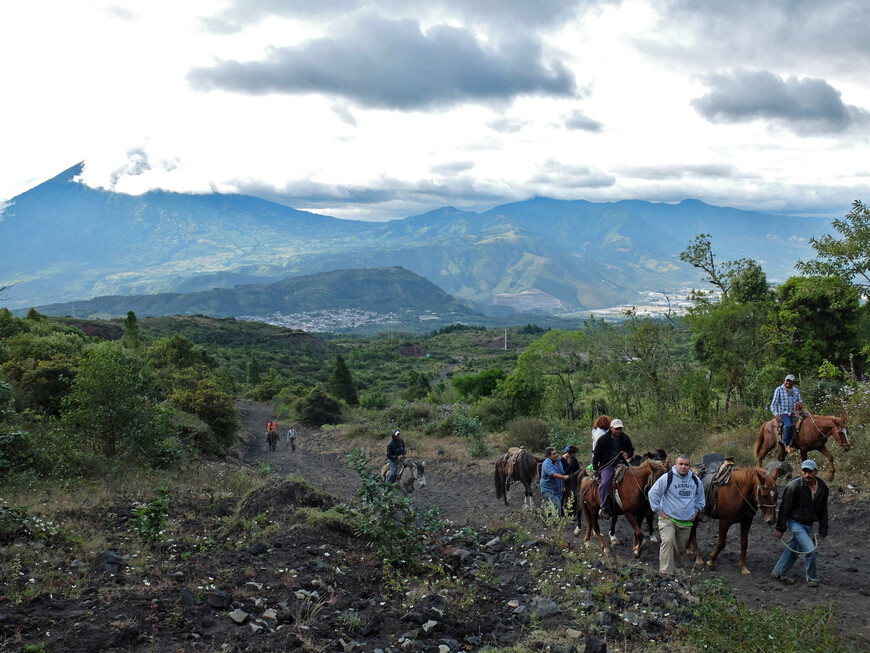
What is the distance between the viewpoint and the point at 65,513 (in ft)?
26.6

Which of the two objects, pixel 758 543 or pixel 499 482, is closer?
pixel 758 543

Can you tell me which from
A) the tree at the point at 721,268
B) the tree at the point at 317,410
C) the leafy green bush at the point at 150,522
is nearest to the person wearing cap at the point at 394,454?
the leafy green bush at the point at 150,522

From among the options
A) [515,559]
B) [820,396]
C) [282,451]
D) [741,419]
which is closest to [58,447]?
[515,559]

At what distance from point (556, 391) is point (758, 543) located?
18.1 meters

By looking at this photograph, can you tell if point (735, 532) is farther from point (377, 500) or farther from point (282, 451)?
point (282, 451)

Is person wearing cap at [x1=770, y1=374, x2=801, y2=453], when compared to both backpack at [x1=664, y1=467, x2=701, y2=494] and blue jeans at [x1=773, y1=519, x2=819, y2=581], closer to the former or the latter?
blue jeans at [x1=773, y1=519, x2=819, y2=581]

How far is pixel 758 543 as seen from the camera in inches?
354

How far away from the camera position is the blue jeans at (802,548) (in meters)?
6.99

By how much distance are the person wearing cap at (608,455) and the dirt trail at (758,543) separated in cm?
105

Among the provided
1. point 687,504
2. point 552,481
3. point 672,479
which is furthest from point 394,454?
point 687,504

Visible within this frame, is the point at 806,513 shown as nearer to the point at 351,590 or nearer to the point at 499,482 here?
the point at 499,482

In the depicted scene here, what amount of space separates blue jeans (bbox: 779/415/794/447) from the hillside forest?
4.30 feet

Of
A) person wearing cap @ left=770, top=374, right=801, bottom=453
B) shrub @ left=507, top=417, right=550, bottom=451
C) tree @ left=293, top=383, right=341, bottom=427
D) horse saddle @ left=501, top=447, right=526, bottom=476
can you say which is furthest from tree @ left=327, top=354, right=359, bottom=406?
person wearing cap @ left=770, top=374, right=801, bottom=453

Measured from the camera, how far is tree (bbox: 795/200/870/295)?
15.1 m
